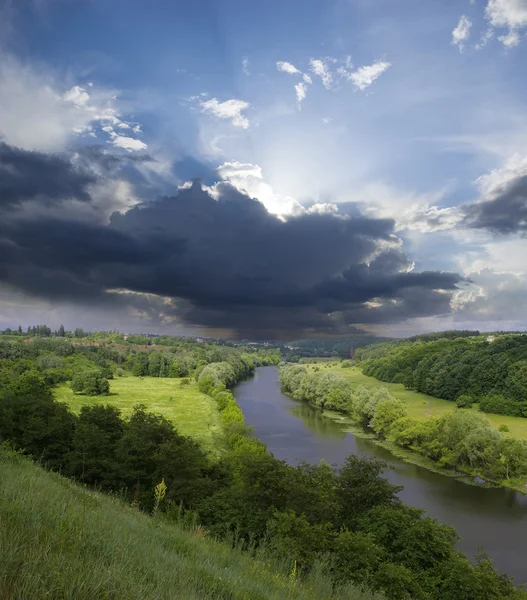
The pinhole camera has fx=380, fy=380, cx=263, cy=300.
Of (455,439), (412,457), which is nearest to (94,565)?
(455,439)

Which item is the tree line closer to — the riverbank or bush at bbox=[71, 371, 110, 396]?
the riverbank

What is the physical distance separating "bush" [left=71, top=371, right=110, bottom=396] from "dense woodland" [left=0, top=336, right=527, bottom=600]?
48.5 metres

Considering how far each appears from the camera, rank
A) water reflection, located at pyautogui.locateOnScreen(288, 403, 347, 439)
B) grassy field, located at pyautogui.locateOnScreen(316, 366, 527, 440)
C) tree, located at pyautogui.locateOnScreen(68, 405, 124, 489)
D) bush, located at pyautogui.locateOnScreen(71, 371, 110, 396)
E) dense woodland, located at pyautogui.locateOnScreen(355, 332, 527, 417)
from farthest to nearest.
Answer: bush, located at pyautogui.locateOnScreen(71, 371, 110, 396) → dense woodland, located at pyautogui.locateOnScreen(355, 332, 527, 417) → water reflection, located at pyautogui.locateOnScreen(288, 403, 347, 439) → grassy field, located at pyautogui.locateOnScreen(316, 366, 527, 440) → tree, located at pyautogui.locateOnScreen(68, 405, 124, 489)

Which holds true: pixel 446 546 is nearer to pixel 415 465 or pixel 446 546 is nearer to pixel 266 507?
pixel 266 507

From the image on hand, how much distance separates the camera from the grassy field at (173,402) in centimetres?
4675

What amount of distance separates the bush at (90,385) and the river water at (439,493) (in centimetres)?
3159

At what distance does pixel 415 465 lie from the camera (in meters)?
41.1

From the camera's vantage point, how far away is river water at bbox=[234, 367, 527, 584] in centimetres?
2582

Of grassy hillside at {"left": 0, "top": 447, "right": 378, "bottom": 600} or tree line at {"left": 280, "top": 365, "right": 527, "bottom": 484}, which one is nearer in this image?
grassy hillside at {"left": 0, "top": 447, "right": 378, "bottom": 600}

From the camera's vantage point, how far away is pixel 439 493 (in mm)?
33781

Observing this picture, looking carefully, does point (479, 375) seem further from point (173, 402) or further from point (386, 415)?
point (173, 402)

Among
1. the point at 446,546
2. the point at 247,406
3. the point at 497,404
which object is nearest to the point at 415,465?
the point at 446,546

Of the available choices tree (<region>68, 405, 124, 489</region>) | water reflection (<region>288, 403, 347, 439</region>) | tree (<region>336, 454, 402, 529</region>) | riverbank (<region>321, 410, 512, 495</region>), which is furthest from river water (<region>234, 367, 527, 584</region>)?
tree (<region>68, 405, 124, 489</region>)

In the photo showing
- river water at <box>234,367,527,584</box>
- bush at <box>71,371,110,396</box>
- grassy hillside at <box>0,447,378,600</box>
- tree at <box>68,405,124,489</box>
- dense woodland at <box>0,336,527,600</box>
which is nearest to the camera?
grassy hillside at <box>0,447,378,600</box>
